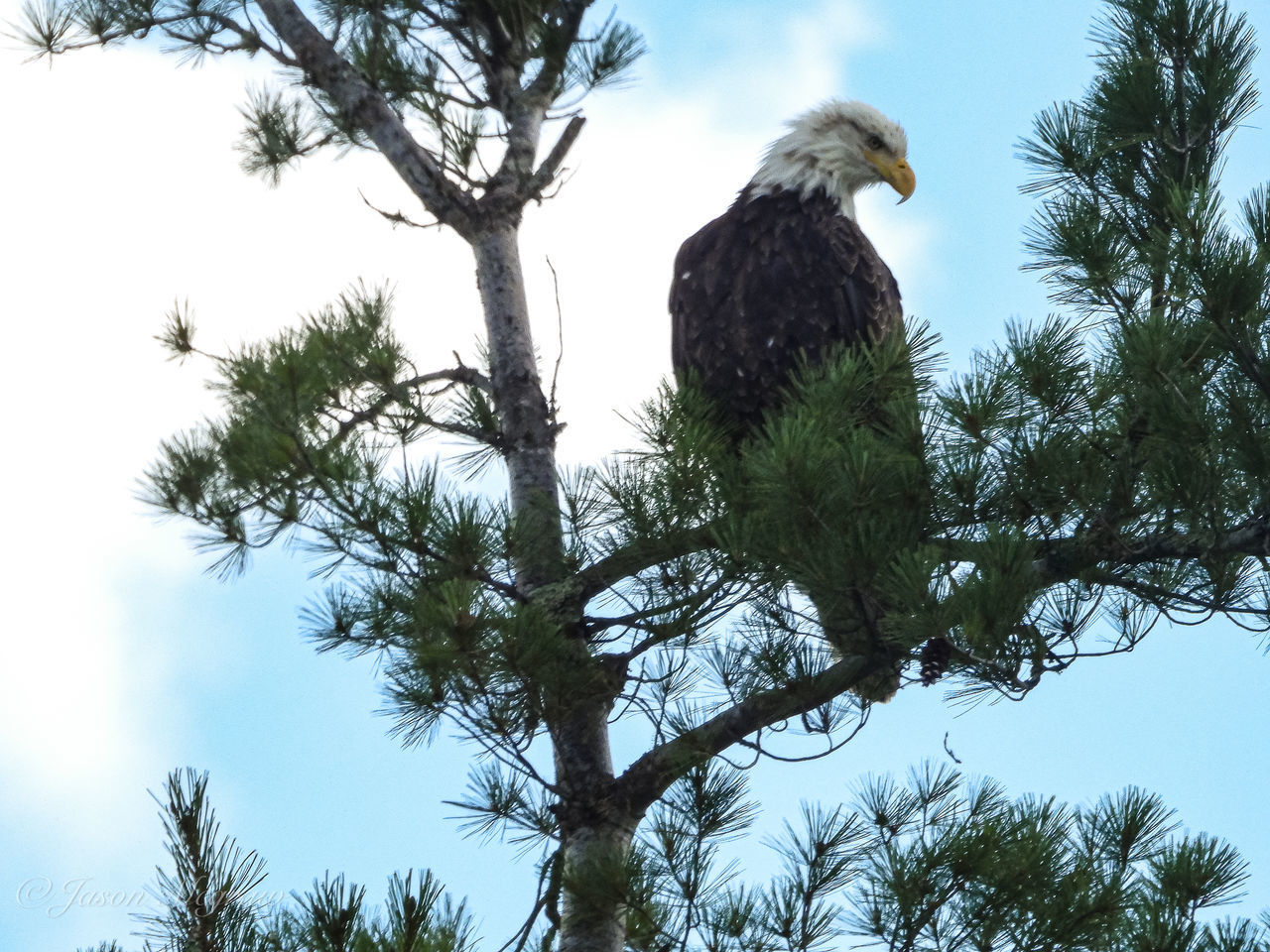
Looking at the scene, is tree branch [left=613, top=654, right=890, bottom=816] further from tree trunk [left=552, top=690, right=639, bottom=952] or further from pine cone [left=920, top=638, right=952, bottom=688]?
pine cone [left=920, top=638, right=952, bottom=688]

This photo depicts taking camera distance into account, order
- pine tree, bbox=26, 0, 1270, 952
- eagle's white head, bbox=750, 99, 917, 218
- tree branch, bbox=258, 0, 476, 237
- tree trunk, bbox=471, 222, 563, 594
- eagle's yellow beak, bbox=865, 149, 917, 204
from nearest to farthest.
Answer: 1. pine tree, bbox=26, 0, 1270, 952
2. tree trunk, bbox=471, 222, 563, 594
3. tree branch, bbox=258, 0, 476, 237
4. eagle's white head, bbox=750, 99, 917, 218
5. eagle's yellow beak, bbox=865, 149, 917, 204

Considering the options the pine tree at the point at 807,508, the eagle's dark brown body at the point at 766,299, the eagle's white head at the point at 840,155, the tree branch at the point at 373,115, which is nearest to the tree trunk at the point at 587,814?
the pine tree at the point at 807,508

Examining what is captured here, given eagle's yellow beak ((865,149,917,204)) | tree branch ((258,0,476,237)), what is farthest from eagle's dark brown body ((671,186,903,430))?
tree branch ((258,0,476,237))

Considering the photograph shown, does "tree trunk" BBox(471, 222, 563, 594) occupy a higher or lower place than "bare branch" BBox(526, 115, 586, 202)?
lower

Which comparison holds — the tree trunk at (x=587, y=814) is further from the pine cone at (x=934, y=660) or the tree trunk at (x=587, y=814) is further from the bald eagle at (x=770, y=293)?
the bald eagle at (x=770, y=293)

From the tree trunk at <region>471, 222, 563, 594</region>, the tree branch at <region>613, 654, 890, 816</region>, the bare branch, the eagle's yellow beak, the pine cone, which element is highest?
the eagle's yellow beak

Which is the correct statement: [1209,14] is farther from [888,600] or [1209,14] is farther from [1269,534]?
[888,600]

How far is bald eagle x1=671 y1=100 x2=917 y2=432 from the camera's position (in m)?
4.36

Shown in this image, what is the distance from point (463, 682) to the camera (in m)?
2.84

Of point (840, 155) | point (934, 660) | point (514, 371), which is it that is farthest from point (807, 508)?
point (840, 155)

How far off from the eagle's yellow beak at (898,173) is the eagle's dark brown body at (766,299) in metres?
0.49

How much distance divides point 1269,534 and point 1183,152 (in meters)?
1.27

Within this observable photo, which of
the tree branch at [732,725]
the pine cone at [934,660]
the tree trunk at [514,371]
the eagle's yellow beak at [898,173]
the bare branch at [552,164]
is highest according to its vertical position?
the eagle's yellow beak at [898,173]

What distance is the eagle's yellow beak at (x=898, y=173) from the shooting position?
16.7ft
